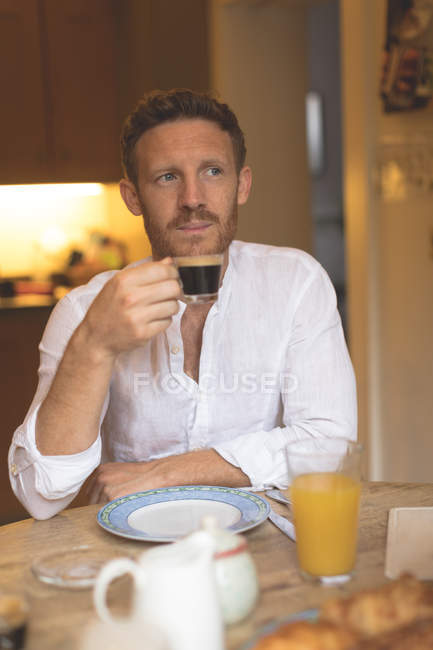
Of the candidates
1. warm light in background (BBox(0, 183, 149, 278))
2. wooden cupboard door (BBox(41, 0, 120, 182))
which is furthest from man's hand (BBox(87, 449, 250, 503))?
wooden cupboard door (BBox(41, 0, 120, 182))

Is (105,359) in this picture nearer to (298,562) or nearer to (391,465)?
(298,562)

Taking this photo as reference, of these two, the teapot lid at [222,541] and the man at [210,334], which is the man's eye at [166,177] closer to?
the man at [210,334]

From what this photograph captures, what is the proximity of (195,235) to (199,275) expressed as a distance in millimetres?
409

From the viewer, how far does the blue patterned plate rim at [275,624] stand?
750 mm

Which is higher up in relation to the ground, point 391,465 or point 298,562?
point 298,562

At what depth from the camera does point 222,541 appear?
0.83 m

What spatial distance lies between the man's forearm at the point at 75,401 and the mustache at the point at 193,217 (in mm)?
477

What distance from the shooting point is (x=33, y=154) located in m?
3.89

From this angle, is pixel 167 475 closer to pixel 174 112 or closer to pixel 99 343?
pixel 99 343

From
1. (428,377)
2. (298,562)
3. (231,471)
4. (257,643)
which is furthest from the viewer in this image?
(428,377)

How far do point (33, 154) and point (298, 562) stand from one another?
329 centimetres

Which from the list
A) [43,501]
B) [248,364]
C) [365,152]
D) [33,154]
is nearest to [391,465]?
[365,152]

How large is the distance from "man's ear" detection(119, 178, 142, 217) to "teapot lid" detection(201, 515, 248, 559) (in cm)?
112

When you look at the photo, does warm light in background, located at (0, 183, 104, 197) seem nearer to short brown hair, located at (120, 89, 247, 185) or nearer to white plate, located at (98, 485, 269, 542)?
short brown hair, located at (120, 89, 247, 185)
